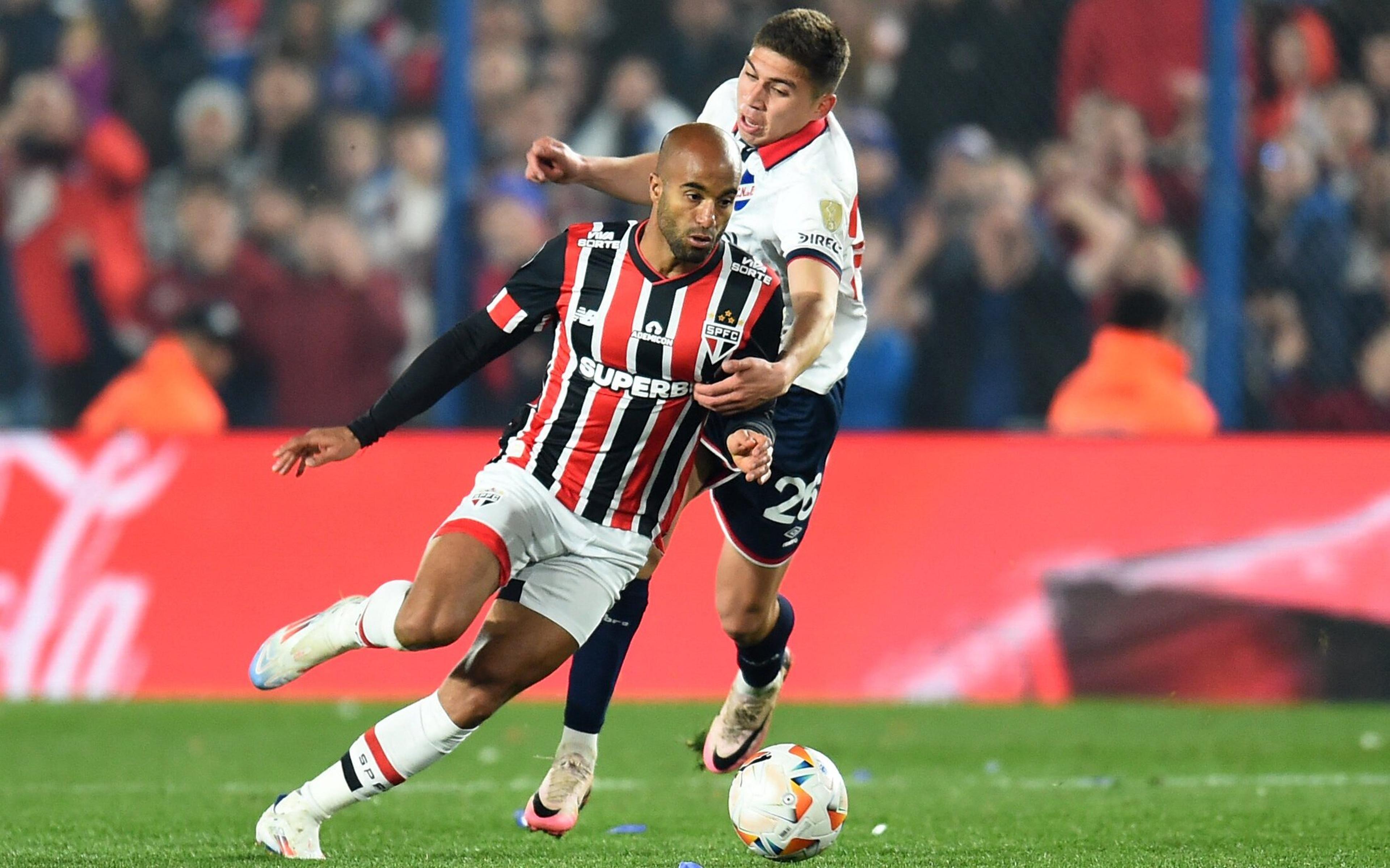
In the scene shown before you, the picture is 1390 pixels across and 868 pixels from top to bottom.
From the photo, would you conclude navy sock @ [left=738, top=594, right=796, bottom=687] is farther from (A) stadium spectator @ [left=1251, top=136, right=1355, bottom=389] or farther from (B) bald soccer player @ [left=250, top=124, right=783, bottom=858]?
(A) stadium spectator @ [left=1251, top=136, right=1355, bottom=389]

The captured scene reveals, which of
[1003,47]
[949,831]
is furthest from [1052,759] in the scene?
[1003,47]

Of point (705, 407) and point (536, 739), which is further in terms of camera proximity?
point (536, 739)

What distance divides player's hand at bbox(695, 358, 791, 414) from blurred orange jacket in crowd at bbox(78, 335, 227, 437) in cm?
552

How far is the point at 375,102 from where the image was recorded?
35.8 ft

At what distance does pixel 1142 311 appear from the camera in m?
9.34

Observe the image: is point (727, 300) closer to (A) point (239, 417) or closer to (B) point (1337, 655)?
(B) point (1337, 655)

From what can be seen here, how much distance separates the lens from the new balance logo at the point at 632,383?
4766 mm

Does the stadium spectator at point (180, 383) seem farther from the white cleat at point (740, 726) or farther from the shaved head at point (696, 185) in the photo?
the shaved head at point (696, 185)

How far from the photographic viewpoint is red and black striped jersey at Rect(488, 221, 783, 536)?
15.5 ft

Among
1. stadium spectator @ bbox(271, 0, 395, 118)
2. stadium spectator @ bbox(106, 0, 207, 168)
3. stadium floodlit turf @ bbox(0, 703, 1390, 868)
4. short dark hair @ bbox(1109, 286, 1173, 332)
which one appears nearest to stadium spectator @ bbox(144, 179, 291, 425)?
stadium spectator @ bbox(106, 0, 207, 168)

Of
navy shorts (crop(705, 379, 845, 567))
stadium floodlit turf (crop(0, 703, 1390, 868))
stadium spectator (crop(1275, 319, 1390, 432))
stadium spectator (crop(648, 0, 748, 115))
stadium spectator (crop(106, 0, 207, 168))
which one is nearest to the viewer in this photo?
stadium floodlit turf (crop(0, 703, 1390, 868))

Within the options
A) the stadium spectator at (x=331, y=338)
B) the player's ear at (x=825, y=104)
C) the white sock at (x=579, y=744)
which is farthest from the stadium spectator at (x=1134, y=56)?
the white sock at (x=579, y=744)

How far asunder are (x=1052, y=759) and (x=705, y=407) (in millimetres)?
2738

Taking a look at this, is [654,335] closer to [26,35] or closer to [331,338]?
[331,338]
